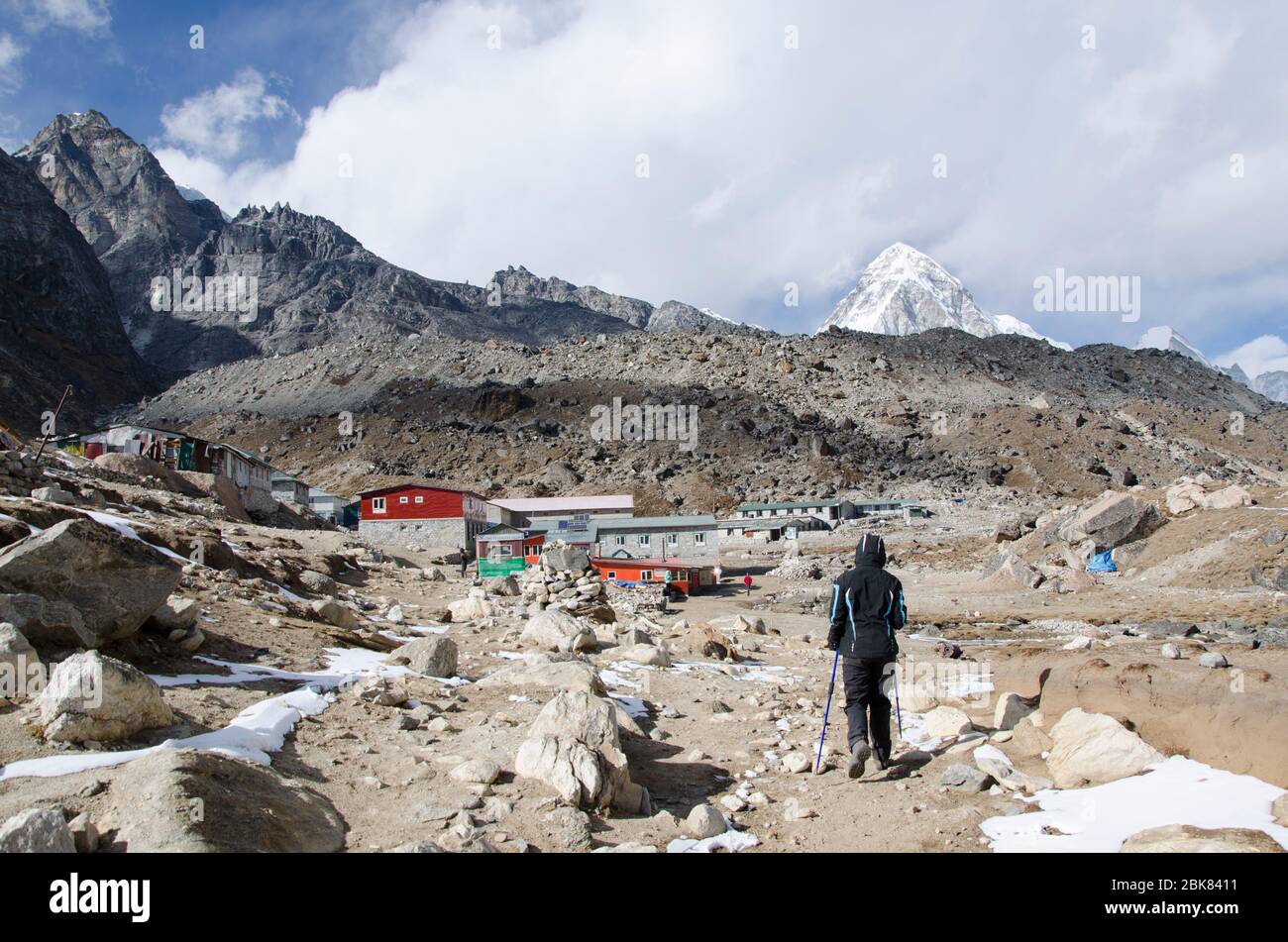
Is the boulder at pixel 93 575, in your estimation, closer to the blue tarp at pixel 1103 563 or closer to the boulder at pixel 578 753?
the boulder at pixel 578 753

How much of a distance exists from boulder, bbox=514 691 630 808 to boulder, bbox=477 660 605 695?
10.2ft

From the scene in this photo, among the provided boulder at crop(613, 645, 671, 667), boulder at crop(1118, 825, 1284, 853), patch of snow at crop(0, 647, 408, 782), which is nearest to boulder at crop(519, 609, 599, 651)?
boulder at crop(613, 645, 671, 667)

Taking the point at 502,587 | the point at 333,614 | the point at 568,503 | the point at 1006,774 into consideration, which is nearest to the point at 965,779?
the point at 1006,774

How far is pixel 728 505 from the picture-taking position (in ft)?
253

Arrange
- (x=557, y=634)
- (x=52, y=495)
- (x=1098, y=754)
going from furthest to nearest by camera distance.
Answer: (x=52, y=495), (x=557, y=634), (x=1098, y=754)

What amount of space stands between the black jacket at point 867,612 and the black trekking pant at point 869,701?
129 mm

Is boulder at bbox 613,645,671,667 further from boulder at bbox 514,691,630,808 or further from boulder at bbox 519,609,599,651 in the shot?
boulder at bbox 514,691,630,808

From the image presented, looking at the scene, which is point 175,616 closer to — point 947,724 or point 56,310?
point 947,724

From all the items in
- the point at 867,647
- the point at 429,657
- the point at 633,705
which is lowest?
the point at 633,705

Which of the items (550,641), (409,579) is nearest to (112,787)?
(550,641)

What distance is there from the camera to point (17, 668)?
5.83 metres

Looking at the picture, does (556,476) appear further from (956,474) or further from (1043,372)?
(1043,372)

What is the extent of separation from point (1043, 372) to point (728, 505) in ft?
250

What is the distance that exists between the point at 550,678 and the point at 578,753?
13.8 ft
